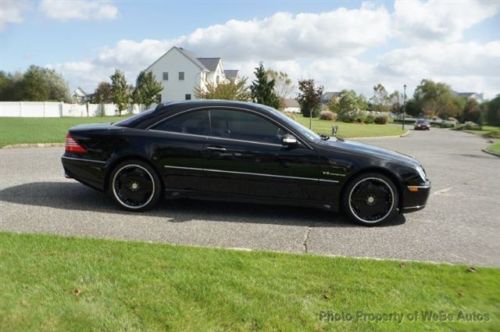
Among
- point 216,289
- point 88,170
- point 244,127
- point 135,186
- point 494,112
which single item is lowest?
point 216,289

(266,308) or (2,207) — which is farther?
(2,207)

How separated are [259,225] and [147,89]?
57.3m

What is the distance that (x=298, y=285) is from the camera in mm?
3484

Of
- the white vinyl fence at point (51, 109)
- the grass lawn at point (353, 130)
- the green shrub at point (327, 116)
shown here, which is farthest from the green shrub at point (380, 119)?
the white vinyl fence at point (51, 109)

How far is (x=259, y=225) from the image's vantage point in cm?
541

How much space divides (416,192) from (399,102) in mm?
94863

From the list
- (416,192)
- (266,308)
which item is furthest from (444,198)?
(266,308)

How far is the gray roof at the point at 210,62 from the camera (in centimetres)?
6788

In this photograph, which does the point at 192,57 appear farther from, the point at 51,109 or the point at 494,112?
the point at 494,112

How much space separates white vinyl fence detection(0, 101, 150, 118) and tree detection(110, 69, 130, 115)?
174cm

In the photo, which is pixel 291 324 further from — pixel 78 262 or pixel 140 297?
pixel 78 262

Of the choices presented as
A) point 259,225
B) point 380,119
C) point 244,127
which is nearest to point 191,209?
point 259,225

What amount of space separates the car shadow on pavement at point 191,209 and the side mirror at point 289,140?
3.36ft

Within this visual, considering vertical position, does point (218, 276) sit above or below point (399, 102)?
below
